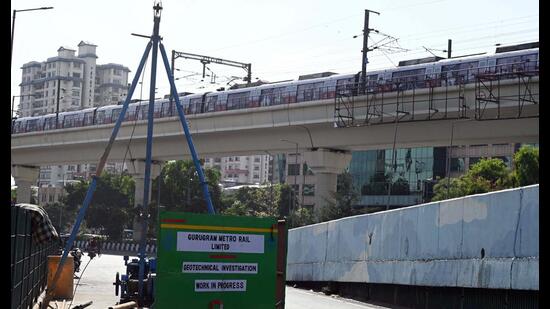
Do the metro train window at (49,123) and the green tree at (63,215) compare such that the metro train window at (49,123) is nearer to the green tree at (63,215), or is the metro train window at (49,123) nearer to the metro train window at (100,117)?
the metro train window at (100,117)

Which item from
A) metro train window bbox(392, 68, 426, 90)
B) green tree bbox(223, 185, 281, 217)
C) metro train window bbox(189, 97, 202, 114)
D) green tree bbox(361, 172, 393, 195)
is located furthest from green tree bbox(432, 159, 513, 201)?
green tree bbox(223, 185, 281, 217)

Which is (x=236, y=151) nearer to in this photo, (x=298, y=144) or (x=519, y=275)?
(x=298, y=144)

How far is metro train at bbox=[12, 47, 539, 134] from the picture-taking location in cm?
4200

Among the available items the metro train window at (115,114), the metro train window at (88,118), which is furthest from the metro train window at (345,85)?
the metro train window at (88,118)

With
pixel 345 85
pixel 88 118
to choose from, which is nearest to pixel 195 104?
pixel 88 118

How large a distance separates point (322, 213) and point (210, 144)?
1081 centimetres

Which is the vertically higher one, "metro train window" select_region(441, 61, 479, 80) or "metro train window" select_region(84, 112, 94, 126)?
"metro train window" select_region(441, 61, 479, 80)

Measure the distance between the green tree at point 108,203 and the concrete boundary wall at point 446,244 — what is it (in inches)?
2927

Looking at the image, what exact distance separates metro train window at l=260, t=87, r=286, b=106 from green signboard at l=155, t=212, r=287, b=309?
44007mm

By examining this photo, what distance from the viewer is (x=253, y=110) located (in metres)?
55.2

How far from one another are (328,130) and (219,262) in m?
43.1

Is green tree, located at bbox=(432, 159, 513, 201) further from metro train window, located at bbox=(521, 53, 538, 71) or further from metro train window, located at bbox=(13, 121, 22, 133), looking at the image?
metro train window, located at bbox=(521, 53, 538, 71)

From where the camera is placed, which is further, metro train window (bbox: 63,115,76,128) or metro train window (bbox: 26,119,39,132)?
metro train window (bbox: 26,119,39,132)

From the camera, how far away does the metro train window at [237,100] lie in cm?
5669
